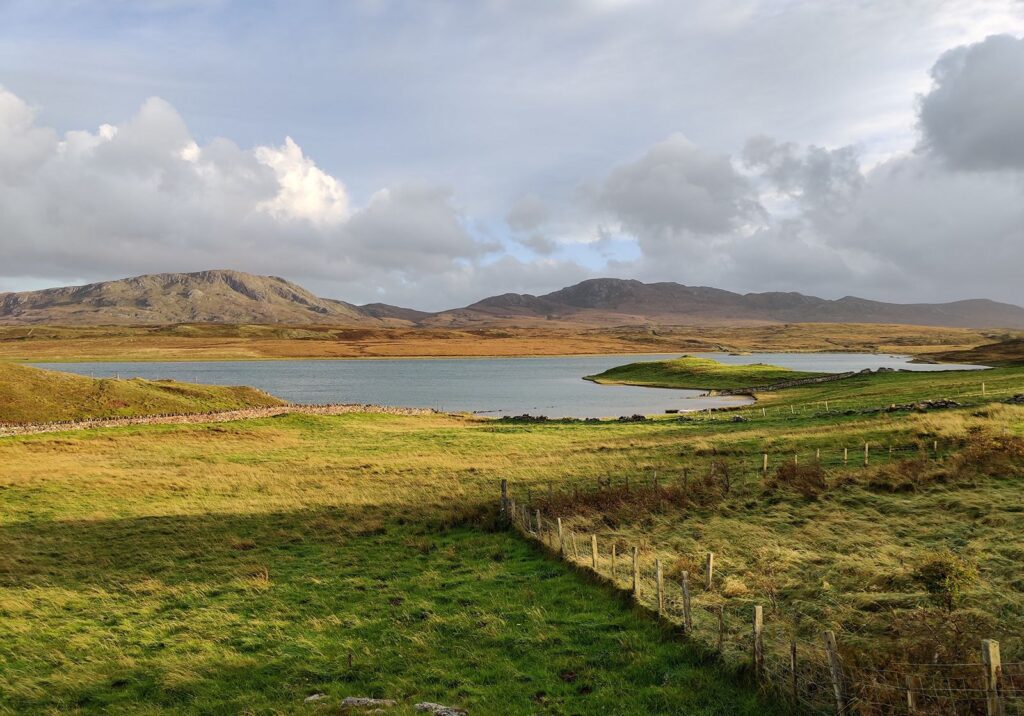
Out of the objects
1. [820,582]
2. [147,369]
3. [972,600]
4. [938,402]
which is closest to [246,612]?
[820,582]

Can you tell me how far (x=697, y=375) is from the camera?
447 feet

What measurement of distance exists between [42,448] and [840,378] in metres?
106

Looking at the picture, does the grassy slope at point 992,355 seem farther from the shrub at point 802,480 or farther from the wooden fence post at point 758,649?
the wooden fence post at point 758,649

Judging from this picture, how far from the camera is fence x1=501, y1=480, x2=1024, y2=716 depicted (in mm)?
10633

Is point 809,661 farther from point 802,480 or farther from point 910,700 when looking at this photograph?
point 802,480

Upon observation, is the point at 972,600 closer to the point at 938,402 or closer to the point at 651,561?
the point at 651,561

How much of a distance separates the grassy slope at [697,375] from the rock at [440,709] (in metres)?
115

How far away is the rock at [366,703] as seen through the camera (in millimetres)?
12570

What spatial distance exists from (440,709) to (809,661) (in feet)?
25.0

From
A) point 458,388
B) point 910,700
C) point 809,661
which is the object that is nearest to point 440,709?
point 809,661

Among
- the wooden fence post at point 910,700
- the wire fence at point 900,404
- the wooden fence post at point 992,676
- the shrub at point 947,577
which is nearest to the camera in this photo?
Answer: the wooden fence post at point 992,676

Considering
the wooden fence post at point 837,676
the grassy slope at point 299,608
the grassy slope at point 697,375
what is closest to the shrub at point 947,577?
the wooden fence post at point 837,676

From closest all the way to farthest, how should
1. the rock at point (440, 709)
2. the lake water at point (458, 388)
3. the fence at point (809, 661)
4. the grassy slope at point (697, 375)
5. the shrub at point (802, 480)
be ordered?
1. the fence at point (809, 661)
2. the rock at point (440, 709)
3. the shrub at point (802, 480)
4. the lake water at point (458, 388)
5. the grassy slope at point (697, 375)

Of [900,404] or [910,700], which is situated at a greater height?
[900,404]
